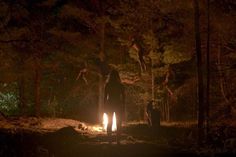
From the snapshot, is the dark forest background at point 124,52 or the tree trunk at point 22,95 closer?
the dark forest background at point 124,52

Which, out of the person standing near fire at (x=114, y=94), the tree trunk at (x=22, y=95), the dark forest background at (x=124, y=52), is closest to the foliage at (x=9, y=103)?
the dark forest background at (x=124, y=52)

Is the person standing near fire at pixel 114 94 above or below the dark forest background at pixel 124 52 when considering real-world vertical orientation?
below

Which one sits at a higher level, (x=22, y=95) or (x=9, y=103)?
(x=22, y=95)

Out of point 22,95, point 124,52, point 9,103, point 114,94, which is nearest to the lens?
point 114,94

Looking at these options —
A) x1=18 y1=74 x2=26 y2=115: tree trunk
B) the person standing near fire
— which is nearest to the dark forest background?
x1=18 y1=74 x2=26 y2=115: tree trunk

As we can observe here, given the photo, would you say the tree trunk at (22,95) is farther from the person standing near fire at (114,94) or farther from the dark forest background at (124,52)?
the person standing near fire at (114,94)

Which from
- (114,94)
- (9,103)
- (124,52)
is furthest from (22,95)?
(114,94)

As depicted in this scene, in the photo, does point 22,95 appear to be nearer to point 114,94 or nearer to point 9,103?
point 9,103

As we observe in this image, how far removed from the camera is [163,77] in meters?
27.9

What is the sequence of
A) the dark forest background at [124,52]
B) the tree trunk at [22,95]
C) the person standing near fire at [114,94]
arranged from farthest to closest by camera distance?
the tree trunk at [22,95] → the dark forest background at [124,52] → the person standing near fire at [114,94]

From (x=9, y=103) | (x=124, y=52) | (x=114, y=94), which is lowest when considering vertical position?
(x=9, y=103)

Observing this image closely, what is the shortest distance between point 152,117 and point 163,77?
9787mm

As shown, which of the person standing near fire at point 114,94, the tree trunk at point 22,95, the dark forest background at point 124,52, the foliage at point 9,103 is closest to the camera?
the person standing near fire at point 114,94

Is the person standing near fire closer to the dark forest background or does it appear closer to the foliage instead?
the dark forest background
